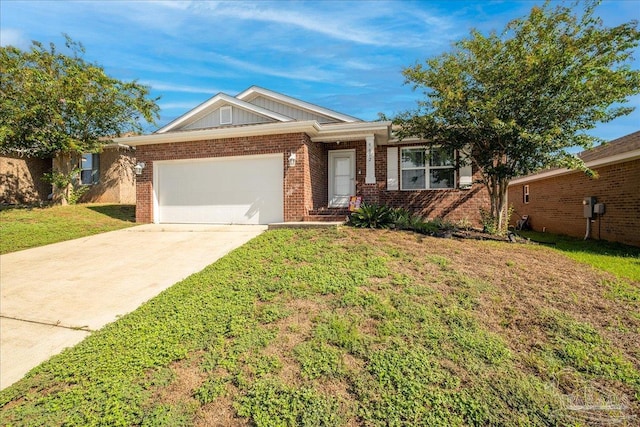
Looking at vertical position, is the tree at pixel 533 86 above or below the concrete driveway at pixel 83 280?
above

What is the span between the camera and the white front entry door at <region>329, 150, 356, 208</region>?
11.4 m

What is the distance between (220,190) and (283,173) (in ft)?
8.02

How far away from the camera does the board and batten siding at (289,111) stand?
40.8 ft

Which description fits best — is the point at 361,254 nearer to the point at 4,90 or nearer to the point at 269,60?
the point at 269,60

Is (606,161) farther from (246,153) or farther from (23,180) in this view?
(23,180)

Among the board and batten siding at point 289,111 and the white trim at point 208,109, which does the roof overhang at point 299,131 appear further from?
the board and batten siding at point 289,111

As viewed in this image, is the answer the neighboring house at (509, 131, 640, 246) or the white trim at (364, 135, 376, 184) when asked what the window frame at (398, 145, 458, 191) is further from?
the neighboring house at (509, 131, 640, 246)

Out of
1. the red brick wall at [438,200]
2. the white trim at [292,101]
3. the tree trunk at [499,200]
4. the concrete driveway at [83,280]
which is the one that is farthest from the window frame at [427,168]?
the concrete driveway at [83,280]

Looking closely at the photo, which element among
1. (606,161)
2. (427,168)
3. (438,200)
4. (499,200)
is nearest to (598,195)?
(606,161)

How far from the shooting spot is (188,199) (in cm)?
1081

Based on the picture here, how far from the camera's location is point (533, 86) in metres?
7.15

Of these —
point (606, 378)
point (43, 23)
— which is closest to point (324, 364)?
point (606, 378)

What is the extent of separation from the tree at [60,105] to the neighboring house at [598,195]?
19.2 metres

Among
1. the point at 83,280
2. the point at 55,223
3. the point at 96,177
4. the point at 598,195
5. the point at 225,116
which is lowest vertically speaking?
the point at 83,280
